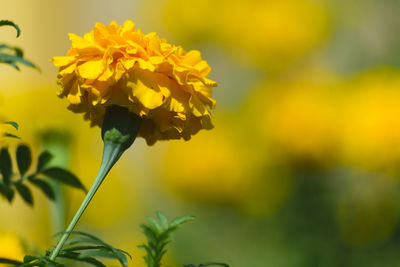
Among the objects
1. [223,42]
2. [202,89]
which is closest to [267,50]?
[223,42]

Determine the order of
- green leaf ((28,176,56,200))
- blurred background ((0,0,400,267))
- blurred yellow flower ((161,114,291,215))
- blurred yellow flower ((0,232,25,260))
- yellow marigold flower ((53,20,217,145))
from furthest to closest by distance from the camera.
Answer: blurred yellow flower ((161,114,291,215)) < blurred background ((0,0,400,267)) < blurred yellow flower ((0,232,25,260)) < green leaf ((28,176,56,200)) < yellow marigold flower ((53,20,217,145))

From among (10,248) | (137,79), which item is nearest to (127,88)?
(137,79)

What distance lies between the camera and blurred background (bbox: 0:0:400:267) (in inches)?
75.7

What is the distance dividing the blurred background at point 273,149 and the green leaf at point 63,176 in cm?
74

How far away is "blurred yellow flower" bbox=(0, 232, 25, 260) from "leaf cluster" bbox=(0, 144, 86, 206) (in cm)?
26

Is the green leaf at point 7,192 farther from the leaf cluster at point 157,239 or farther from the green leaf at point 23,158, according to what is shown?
the leaf cluster at point 157,239

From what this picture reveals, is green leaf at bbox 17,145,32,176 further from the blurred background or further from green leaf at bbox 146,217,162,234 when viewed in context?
the blurred background

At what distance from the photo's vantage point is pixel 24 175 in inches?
30.5

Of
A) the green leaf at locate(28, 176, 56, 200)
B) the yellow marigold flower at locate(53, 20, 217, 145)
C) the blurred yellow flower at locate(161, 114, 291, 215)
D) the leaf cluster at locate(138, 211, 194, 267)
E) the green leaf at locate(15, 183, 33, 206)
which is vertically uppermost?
the blurred yellow flower at locate(161, 114, 291, 215)

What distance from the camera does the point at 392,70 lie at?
2.06 m

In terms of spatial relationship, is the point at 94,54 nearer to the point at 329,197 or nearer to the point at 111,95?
the point at 111,95

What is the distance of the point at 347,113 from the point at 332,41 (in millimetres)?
409

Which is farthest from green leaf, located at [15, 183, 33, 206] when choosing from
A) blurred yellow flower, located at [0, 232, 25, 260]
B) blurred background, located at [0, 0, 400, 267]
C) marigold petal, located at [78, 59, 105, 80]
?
blurred background, located at [0, 0, 400, 267]

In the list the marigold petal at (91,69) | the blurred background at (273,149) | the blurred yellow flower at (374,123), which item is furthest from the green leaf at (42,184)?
the blurred yellow flower at (374,123)
